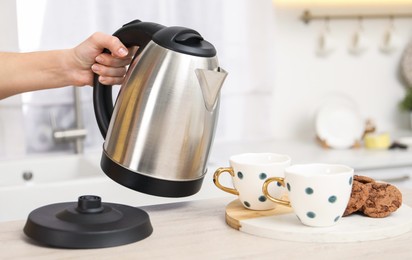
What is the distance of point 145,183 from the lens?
1.11 m

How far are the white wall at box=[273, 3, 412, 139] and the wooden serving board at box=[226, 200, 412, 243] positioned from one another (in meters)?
1.60

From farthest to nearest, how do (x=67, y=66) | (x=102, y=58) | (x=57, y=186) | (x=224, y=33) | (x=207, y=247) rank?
(x=224, y=33) → (x=57, y=186) → (x=67, y=66) → (x=102, y=58) → (x=207, y=247)

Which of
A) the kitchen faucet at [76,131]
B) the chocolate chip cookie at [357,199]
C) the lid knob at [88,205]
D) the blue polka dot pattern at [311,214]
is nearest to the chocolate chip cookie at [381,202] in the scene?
the chocolate chip cookie at [357,199]

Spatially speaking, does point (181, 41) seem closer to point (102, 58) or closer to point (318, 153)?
point (102, 58)

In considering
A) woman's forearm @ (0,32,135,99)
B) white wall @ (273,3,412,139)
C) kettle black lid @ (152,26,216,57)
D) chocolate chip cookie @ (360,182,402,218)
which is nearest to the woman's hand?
woman's forearm @ (0,32,135,99)

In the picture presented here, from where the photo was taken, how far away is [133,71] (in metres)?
1.15

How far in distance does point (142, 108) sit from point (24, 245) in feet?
0.92

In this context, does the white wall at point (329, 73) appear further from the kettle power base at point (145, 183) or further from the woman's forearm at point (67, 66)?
the kettle power base at point (145, 183)

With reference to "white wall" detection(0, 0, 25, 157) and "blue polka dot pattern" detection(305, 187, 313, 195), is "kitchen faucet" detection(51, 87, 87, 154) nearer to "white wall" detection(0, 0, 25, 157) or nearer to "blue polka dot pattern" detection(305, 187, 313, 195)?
"white wall" detection(0, 0, 25, 157)

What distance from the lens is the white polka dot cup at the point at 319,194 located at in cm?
103

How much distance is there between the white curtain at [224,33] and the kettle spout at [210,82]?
122cm

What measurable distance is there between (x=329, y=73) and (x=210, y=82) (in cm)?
175

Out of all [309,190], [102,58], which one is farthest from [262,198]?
[102,58]

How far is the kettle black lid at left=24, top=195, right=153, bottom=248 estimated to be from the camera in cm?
101
